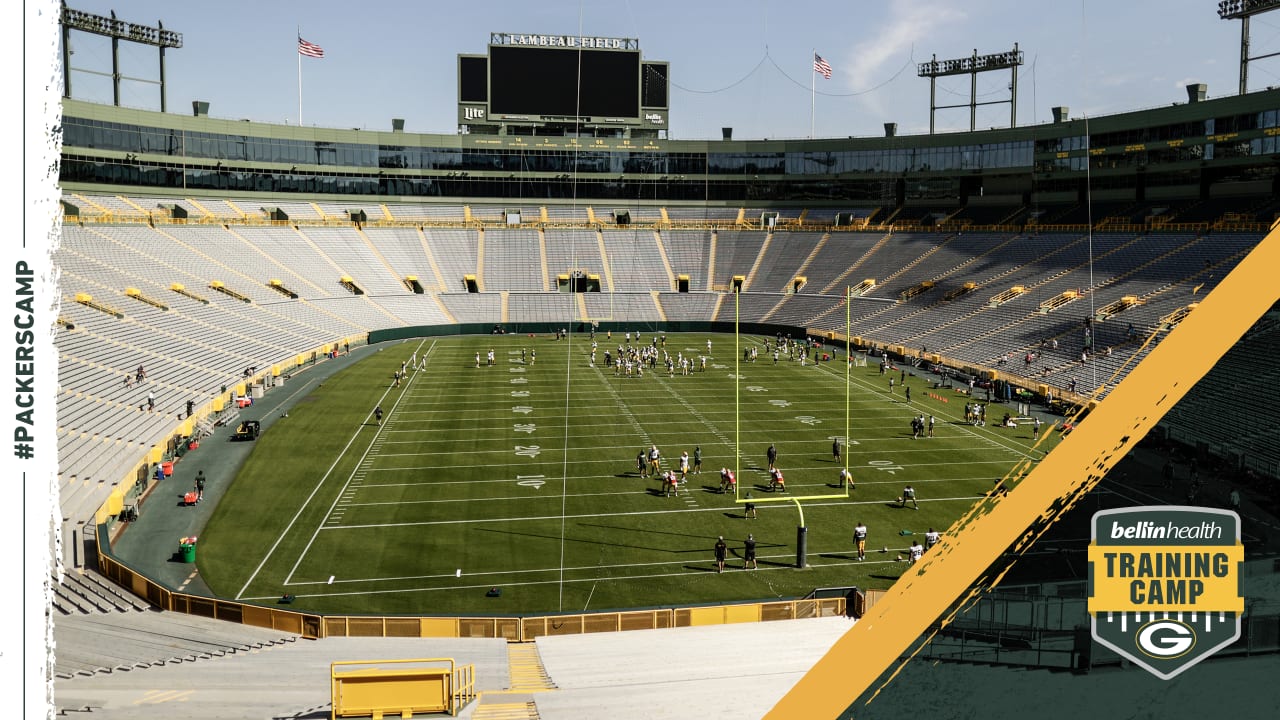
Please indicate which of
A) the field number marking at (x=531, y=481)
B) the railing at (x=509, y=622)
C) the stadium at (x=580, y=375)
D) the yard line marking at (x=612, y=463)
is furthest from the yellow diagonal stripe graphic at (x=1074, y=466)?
the yard line marking at (x=612, y=463)

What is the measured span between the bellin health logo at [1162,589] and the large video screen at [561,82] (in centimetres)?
7243

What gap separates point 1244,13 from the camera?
5078cm

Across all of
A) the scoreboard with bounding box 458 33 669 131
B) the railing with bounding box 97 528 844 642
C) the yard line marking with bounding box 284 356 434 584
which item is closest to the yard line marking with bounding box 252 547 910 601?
the yard line marking with bounding box 284 356 434 584

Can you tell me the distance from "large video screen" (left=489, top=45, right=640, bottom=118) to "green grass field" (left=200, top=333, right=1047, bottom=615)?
125ft

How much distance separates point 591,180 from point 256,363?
42.7 m

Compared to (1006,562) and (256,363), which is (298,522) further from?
(256,363)

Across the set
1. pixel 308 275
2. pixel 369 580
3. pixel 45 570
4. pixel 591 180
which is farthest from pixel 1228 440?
pixel 591 180

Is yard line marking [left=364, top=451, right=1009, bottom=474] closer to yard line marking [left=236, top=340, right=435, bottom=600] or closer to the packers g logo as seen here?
yard line marking [left=236, top=340, right=435, bottom=600]

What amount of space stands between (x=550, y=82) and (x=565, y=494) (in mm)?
56202

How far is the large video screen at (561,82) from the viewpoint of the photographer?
243 ft

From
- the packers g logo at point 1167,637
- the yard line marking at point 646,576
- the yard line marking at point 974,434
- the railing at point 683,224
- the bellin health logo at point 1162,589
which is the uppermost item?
the railing at point 683,224

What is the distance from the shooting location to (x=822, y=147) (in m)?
81.6

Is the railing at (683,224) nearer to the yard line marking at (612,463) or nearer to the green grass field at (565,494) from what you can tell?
the green grass field at (565,494)

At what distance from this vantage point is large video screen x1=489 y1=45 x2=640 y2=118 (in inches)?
2921
